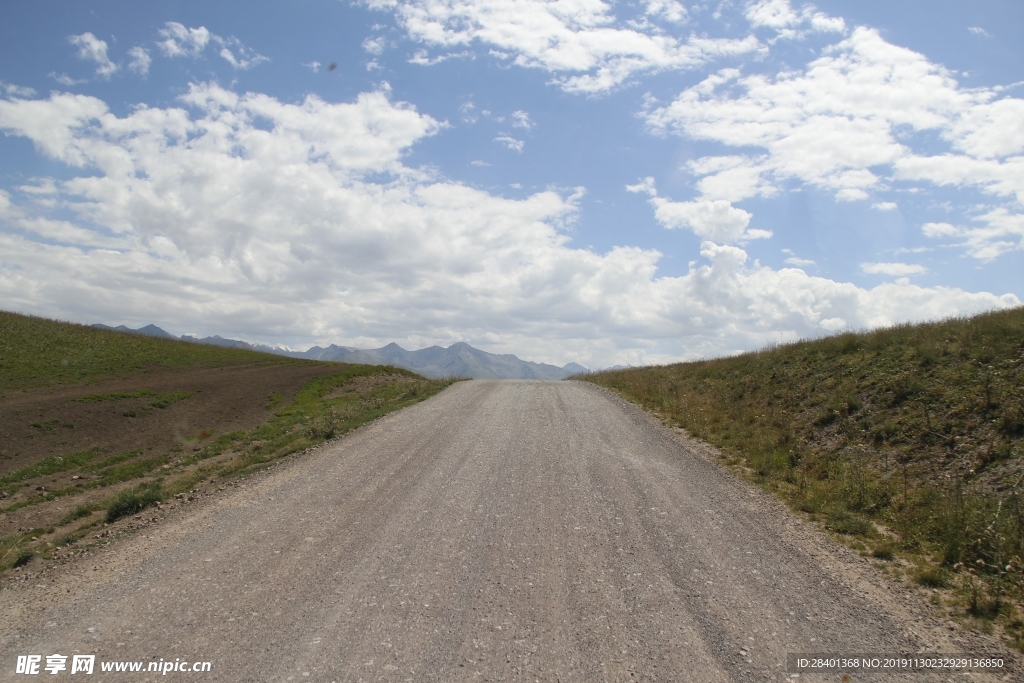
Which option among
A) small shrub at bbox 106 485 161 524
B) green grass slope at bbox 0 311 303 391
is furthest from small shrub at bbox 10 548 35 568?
green grass slope at bbox 0 311 303 391

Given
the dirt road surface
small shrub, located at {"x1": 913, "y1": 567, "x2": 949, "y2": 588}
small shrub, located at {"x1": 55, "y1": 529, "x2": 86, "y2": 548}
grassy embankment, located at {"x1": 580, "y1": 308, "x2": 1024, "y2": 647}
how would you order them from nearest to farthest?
the dirt road surface
small shrub, located at {"x1": 913, "y1": 567, "x2": 949, "y2": 588}
grassy embankment, located at {"x1": 580, "y1": 308, "x2": 1024, "y2": 647}
small shrub, located at {"x1": 55, "y1": 529, "x2": 86, "y2": 548}

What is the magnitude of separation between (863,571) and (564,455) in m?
6.69

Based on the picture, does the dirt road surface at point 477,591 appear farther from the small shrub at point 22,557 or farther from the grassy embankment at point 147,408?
the grassy embankment at point 147,408

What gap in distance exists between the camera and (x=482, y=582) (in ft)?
20.3

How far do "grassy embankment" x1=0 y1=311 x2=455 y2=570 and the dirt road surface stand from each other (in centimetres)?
260

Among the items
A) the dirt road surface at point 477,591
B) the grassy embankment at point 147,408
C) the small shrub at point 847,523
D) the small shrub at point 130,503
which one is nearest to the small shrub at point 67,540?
the grassy embankment at point 147,408

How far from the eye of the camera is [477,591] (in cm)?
598

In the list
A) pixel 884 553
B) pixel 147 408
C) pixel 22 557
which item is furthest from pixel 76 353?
pixel 884 553

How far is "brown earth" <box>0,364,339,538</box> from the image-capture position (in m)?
14.2

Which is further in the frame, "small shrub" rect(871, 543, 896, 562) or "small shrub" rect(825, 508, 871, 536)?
"small shrub" rect(825, 508, 871, 536)

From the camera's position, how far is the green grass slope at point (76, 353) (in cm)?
2928

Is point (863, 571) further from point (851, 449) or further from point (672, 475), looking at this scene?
point (851, 449)

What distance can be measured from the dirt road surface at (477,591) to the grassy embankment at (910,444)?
729 millimetres

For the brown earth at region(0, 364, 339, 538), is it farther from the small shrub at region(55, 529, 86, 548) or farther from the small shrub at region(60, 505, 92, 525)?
the small shrub at region(55, 529, 86, 548)
